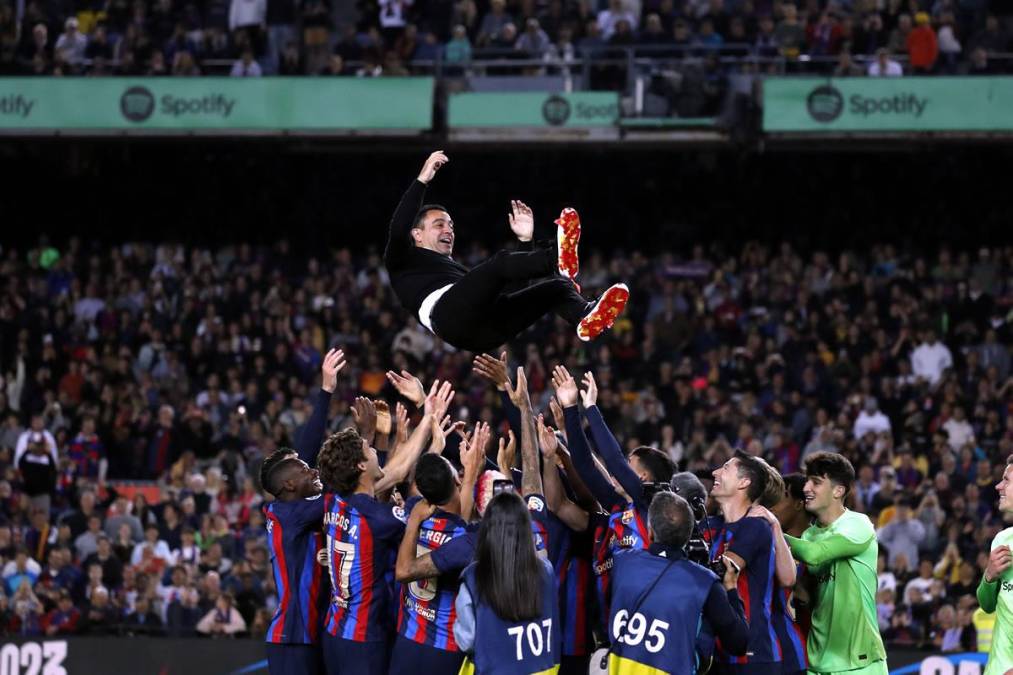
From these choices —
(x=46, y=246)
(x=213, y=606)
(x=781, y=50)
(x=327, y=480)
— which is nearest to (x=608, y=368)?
(x=781, y=50)

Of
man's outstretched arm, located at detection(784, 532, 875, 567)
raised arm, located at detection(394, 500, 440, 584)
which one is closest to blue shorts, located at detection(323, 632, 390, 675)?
raised arm, located at detection(394, 500, 440, 584)

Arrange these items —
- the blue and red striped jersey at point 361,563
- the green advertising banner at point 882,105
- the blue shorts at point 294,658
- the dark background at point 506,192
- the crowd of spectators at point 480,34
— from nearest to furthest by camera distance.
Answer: the blue and red striped jersey at point 361,563, the blue shorts at point 294,658, the green advertising banner at point 882,105, the crowd of spectators at point 480,34, the dark background at point 506,192

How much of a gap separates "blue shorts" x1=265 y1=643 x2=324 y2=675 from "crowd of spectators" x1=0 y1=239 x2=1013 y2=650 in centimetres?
522

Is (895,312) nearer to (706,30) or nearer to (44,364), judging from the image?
(706,30)

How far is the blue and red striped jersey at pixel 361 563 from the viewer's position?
7.57m

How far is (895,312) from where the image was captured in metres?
19.5

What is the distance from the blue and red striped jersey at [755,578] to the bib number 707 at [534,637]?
0.88 meters

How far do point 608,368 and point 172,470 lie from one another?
5270 mm

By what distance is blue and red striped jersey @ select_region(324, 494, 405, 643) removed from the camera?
7.57m

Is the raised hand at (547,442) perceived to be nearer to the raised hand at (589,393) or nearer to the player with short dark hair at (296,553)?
the raised hand at (589,393)

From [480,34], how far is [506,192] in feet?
10.2

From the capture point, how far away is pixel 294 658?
8094 mm

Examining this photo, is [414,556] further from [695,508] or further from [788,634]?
[788,634]

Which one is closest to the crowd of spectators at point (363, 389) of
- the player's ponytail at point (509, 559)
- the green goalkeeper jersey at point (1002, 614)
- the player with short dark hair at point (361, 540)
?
the green goalkeeper jersey at point (1002, 614)
